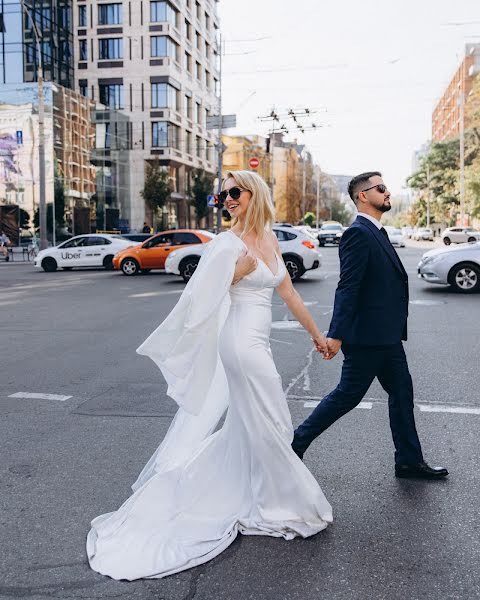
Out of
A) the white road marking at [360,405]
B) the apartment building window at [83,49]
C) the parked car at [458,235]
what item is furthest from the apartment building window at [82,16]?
the white road marking at [360,405]

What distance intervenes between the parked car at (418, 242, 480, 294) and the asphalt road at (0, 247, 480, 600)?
19.5 ft

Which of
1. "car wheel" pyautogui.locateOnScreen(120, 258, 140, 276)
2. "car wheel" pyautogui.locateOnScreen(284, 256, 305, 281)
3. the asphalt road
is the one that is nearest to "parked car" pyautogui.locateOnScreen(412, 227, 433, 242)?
"car wheel" pyautogui.locateOnScreen(120, 258, 140, 276)

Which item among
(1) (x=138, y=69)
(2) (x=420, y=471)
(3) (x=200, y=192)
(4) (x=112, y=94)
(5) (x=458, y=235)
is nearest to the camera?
(2) (x=420, y=471)

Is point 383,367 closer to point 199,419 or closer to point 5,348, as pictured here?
point 199,419

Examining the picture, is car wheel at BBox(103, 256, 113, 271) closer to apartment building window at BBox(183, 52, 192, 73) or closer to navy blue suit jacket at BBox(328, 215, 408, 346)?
navy blue suit jacket at BBox(328, 215, 408, 346)

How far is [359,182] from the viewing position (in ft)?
13.7

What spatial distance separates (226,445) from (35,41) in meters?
47.9

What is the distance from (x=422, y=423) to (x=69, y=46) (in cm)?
5499

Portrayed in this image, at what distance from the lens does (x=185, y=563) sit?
3.13 m

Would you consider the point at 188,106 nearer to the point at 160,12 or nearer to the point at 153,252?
the point at 160,12

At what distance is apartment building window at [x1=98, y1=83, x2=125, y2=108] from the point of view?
56531 millimetres

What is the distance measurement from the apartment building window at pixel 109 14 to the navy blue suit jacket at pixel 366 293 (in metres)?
57.4

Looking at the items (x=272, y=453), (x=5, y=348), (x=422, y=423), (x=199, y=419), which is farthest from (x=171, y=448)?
(x=5, y=348)

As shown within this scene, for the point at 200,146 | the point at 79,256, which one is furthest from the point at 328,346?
the point at 200,146
